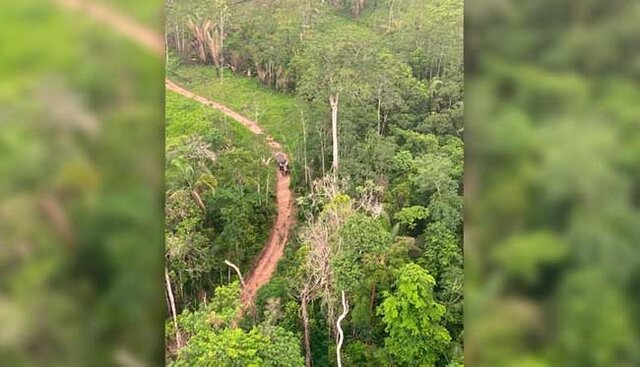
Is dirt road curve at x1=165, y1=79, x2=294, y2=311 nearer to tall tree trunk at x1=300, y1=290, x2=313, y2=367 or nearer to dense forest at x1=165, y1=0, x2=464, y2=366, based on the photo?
dense forest at x1=165, y1=0, x2=464, y2=366

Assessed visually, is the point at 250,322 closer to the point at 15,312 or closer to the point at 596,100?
the point at 15,312

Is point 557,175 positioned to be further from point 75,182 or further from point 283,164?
point 75,182

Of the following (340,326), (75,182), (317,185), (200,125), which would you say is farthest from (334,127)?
(75,182)

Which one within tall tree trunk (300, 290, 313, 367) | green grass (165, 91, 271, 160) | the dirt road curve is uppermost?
green grass (165, 91, 271, 160)

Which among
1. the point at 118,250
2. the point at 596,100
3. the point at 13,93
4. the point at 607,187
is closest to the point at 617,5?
the point at 596,100

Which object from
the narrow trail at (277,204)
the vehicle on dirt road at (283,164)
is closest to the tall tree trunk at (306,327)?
the narrow trail at (277,204)

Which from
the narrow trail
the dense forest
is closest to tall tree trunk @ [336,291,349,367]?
the dense forest

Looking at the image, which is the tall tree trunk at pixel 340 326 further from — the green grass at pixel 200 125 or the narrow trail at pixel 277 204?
the green grass at pixel 200 125
